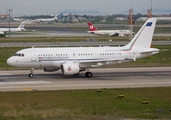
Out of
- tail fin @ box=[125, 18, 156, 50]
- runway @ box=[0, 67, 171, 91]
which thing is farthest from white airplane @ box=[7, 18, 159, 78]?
runway @ box=[0, 67, 171, 91]

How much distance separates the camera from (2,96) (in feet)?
117

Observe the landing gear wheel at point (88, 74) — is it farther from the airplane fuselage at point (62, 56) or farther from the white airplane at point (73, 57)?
the airplane fuselage at point (62, 56)

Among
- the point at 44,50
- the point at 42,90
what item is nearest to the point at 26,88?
the point at 42,90

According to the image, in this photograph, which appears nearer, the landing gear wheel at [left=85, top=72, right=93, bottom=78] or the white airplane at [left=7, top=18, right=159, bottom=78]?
the white airplane at [left=7, top=18, right=159, bottom=78]

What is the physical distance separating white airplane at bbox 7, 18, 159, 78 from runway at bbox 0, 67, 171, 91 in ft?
3.97

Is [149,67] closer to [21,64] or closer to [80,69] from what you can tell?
[80,69]

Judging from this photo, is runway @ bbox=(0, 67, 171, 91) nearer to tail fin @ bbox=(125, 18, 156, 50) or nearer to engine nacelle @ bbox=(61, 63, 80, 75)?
engine nacelle @ bbox=(61, 63, 80, 75)

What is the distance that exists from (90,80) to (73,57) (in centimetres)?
400

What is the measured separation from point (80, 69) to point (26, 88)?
979 centimetres

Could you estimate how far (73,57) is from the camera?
160 ft

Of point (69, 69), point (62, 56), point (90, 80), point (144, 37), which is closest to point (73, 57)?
point (62, 56)

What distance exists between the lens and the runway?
1645 inches

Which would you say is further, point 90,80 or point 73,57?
point 73,57

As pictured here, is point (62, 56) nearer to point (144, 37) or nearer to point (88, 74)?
point (88, 74)
